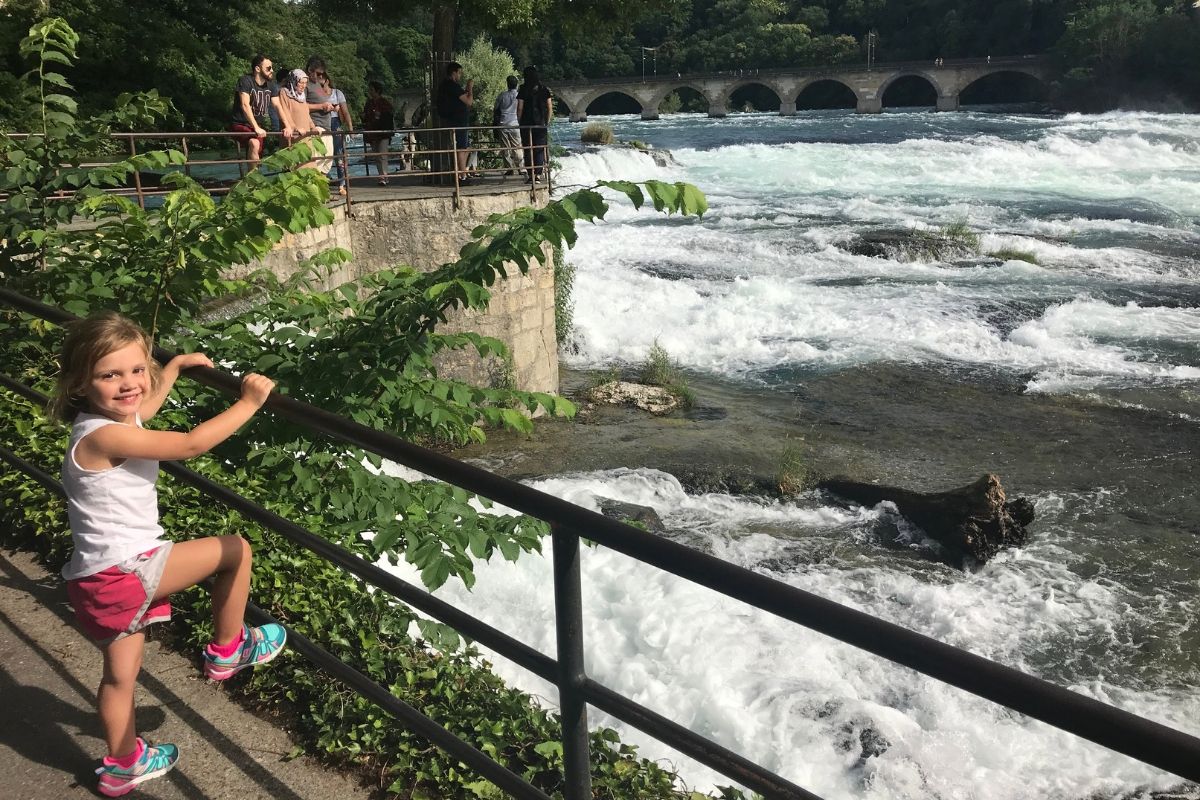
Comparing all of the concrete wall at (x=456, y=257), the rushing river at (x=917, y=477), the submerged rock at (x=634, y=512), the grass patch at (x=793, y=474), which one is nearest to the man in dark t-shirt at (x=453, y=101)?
the concrete wall at (x=456, y=257)

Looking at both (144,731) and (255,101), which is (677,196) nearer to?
(144,731)

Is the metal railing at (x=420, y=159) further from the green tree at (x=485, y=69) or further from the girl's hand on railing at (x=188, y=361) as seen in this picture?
the green tree at (x=485, y=69)

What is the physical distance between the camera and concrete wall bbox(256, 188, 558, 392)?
37.9 ft

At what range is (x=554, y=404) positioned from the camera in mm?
3238

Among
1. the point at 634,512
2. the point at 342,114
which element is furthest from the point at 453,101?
the point at 634,512

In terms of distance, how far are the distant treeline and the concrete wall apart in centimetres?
270

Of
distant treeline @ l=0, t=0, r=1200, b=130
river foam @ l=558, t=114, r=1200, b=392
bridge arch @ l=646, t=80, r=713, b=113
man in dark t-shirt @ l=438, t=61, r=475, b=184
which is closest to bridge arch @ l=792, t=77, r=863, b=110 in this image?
distant treeline @ l=0, t=0, r=1200, b=130

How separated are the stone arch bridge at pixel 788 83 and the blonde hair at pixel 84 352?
7683 cm

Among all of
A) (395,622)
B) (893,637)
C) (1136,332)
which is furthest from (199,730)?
(1136,332)

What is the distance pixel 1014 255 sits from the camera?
20.8 meters

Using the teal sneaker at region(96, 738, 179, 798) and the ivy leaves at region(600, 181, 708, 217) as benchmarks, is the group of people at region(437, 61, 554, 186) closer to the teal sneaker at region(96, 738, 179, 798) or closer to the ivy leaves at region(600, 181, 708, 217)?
the ivy leaves at region(600, 181, 708, 217)

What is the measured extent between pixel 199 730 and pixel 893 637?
2326 mm

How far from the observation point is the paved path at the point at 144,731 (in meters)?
2.72

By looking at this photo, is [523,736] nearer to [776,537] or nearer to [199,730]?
[199,730]
